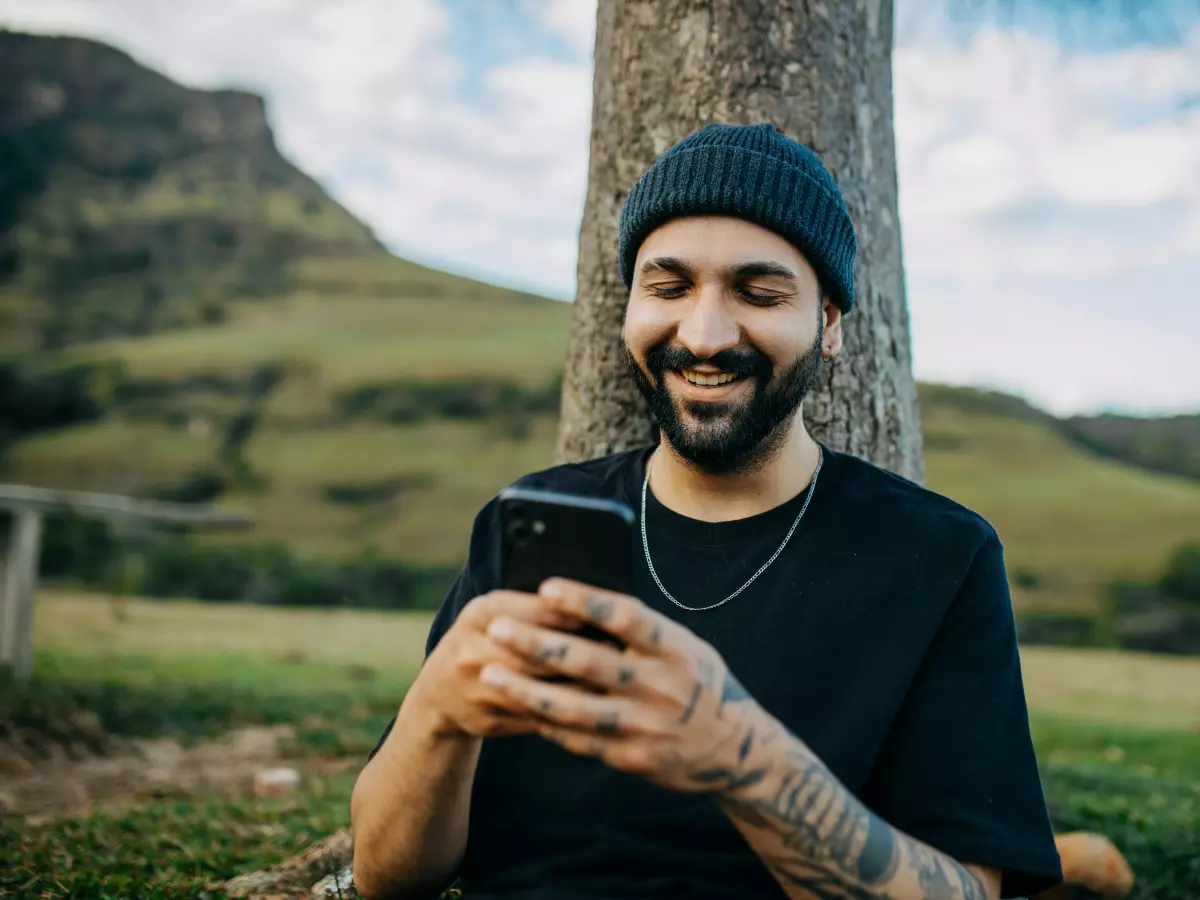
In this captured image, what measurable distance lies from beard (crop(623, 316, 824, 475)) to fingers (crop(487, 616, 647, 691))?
81 centimetres

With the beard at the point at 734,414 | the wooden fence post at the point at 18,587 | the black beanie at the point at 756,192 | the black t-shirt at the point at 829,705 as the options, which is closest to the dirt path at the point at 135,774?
the wooden fence post at the point at 18,587

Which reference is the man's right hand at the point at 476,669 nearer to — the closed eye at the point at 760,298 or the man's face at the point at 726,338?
the man's face at the point at 726,338

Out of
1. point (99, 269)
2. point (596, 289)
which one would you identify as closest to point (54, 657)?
point (596, 289)

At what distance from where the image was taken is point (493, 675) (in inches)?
59.4

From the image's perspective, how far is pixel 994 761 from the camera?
1826mm

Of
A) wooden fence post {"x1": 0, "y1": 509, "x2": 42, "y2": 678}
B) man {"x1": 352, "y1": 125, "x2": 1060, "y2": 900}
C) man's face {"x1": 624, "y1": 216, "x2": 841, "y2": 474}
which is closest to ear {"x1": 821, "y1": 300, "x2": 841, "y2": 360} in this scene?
man {"x1": 352, "y1": 125, "x2": 1060, "y2": 900}

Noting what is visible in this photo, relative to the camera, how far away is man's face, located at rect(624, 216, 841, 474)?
2178 millimetres

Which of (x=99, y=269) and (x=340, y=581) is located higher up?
(x=99, y=269)

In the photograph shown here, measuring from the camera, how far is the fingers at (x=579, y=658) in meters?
1.43

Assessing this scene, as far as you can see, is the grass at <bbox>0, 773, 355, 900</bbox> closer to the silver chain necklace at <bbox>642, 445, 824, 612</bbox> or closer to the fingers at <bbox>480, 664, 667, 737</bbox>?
the silver chain necklace at <bbox>642, 445, 824, 612</bbox>

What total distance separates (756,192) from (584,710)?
1252mm

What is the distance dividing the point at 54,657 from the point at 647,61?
10.4 m

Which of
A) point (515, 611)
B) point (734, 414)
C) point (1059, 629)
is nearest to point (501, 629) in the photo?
point (515, 611)

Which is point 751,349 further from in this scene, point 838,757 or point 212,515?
point 212,515
